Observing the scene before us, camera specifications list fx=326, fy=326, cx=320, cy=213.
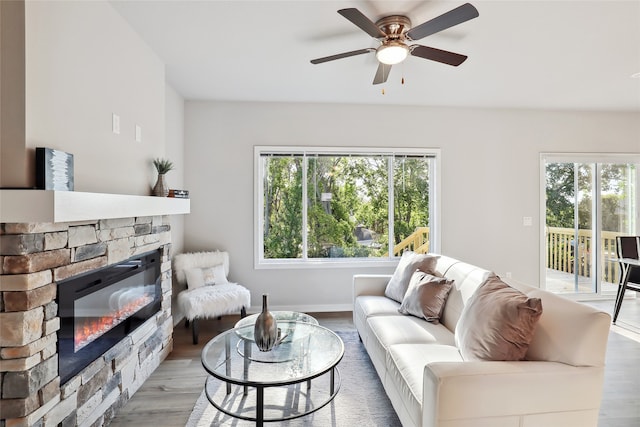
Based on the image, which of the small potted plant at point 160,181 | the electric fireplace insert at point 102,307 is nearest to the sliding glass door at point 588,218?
the small potted plant at point 160,181

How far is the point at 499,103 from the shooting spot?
13.2 feet

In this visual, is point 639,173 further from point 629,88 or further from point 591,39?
point 591,39

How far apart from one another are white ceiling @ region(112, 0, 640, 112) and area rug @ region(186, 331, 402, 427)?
254 centimetres

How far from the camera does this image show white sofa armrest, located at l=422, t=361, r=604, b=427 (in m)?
1.35

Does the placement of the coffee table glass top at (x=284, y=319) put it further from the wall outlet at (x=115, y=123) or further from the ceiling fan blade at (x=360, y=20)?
Result: the ceiling fan blade at (x=360, y=20)

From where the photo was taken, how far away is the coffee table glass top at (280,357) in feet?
5.52

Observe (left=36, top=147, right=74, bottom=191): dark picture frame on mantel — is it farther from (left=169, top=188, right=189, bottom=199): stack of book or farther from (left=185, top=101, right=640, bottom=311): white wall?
(left=185, top=101, right=640, bottom=311): white wall

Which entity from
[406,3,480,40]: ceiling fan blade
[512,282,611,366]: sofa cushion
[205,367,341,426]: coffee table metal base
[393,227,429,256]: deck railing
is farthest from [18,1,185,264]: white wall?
[393,227,429,256]: deck railing

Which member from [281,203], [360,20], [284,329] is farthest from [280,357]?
[281,203]

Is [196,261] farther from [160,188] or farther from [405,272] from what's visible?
[405,272]

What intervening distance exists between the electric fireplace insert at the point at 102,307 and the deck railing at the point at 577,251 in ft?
15.8

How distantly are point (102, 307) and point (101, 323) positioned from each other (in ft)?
0.31

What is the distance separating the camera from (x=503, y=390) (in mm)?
1381

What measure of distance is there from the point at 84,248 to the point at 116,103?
1010 millimetres
